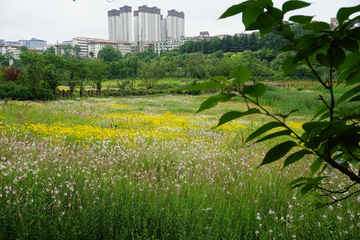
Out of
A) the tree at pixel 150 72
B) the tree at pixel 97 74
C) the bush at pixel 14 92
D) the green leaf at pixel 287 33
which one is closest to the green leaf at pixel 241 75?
the green leaf at pixel 287 33

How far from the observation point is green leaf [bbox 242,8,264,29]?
2.56 feet

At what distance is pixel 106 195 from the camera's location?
252 centimetres

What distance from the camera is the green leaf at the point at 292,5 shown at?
69 centimetres

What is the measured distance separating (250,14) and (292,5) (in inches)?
5.2

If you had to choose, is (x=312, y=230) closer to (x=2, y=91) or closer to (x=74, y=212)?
(x=74, y=212)

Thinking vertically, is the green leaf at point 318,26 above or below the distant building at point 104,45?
below

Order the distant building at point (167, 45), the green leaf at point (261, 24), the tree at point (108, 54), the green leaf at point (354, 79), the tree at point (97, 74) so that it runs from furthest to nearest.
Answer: the distant building at point (167, 45) → the tree at point (108, 54) → the tree at point (97, 74) → the green leaf at point (354, 79) → the green leaf at point (261, 24)

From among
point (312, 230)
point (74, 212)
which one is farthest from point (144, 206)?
point (312, 230)

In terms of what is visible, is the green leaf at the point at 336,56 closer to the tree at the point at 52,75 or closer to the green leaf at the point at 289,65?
the green leaf at the point at 289,65

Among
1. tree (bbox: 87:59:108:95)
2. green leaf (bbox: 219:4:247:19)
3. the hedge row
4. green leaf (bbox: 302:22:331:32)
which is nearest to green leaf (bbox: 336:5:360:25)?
green leaf (bbox: 302:22:331:32)

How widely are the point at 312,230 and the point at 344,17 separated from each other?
7.19ft

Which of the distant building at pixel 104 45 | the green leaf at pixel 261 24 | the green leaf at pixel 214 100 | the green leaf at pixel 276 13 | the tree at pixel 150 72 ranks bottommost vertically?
the green leaf at pixel 214 100

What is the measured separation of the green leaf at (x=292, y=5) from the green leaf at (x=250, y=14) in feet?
0.28

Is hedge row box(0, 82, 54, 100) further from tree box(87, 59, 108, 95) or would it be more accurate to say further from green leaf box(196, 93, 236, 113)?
green leaf box(196, 93, 236, 113)
